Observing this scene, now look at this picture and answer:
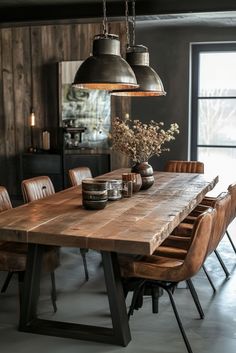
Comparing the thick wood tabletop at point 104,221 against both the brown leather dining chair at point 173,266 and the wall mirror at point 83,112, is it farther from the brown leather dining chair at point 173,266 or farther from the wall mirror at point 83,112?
the wall mirror at point 83,112

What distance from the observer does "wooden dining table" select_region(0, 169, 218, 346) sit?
2.49m

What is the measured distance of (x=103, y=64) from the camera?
3215 millimetres

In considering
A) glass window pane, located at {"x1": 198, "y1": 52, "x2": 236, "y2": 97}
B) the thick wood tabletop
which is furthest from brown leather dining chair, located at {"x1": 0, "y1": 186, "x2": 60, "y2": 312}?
glass window pane, located at {"x1": 198, "y1": 52, "x2": 236, "y2": 97}

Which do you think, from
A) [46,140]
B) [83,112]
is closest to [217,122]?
[83,112]

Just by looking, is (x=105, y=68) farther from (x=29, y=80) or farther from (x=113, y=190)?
(x=29, y=80)

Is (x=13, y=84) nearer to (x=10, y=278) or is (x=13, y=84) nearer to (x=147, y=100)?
(x=147, y=100)

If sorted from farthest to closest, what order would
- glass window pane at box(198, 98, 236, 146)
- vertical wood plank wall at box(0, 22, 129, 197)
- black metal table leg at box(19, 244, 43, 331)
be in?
1. glass window pane at box(198, 98, 236, 146)
2. vertical wood plank wall at box(0, 22, 129, 197)
3. black metal table leg at box(19, 244, 43, 331)

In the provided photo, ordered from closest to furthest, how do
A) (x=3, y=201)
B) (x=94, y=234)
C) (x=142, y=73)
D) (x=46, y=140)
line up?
(x=94, y=234)
(x=3, y=201)
(x=142, y=73)
(x=46, y=140)

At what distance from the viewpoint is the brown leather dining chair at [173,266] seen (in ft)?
8.79

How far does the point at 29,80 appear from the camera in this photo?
771 centimetres

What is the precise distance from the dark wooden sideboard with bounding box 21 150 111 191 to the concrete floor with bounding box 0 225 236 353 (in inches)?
124

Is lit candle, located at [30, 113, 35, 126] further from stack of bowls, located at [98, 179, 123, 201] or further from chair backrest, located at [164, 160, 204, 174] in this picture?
stack of bowls, located at [98, 179, 123, 201]

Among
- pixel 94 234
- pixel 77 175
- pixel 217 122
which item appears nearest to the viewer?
pixel 94 234

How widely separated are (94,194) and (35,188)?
98cm
